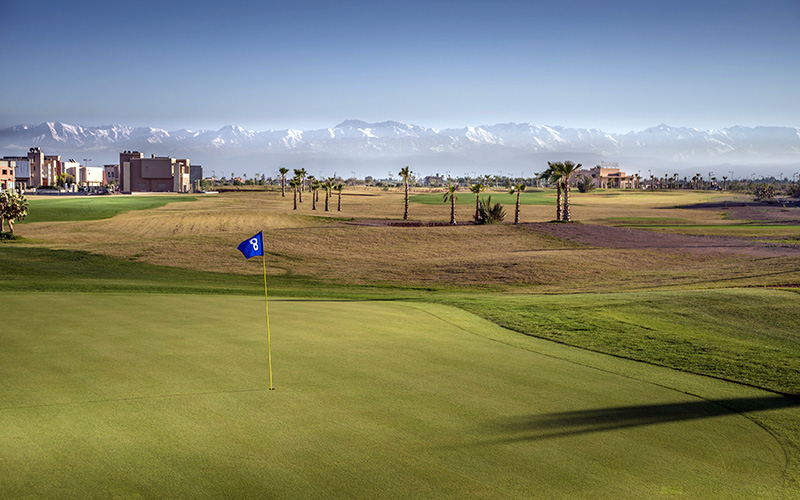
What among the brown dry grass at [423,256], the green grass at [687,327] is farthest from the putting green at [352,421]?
the brown dry grass at [423,256]

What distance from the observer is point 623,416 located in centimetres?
988

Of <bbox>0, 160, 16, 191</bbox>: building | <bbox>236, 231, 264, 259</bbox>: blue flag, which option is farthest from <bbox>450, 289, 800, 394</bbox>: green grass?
<bbox>0, 160, 16, 191</bbox>: building

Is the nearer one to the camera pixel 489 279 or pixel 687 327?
pixel 687 327

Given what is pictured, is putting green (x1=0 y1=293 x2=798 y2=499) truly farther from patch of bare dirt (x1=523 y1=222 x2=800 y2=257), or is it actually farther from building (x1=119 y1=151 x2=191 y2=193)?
building (x1=119 y1=151 x2=191 y2=193)

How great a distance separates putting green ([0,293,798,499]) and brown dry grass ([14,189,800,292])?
21459 millimetres

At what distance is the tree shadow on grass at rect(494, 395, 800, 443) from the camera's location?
29.8 ft

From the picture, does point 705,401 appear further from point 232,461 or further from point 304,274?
point 304,274

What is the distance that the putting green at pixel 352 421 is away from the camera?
7.35 meters

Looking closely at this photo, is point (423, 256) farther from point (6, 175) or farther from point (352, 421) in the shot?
point (6, 175)

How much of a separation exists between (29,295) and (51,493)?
1618cm

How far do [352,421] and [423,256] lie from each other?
4368cm

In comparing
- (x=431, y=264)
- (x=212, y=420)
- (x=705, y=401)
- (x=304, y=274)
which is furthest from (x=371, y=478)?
(x=431, y=264)

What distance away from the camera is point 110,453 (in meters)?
7.80

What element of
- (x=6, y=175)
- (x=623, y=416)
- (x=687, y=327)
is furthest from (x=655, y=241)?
(x=6, y=175)
